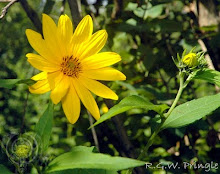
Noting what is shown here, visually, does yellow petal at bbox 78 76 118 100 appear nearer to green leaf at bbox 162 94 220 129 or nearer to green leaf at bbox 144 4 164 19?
green leaf at bbox 162 94 220 129

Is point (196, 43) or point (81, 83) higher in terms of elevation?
point (196, 43)

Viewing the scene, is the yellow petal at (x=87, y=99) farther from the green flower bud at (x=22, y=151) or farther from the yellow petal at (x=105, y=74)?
the green flower bud at (x=22, y=151)

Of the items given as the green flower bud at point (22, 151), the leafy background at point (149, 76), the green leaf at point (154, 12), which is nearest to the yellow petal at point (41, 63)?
the green flower bud at point (22, 151)

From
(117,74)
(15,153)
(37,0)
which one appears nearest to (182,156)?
→ (117,74)

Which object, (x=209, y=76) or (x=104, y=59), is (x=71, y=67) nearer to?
(x=104, y=59)

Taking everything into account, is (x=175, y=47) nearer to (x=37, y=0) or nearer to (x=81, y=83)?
(x=81, y=83)

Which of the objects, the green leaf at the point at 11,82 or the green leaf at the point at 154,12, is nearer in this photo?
the green leaf at the point at 11,82
